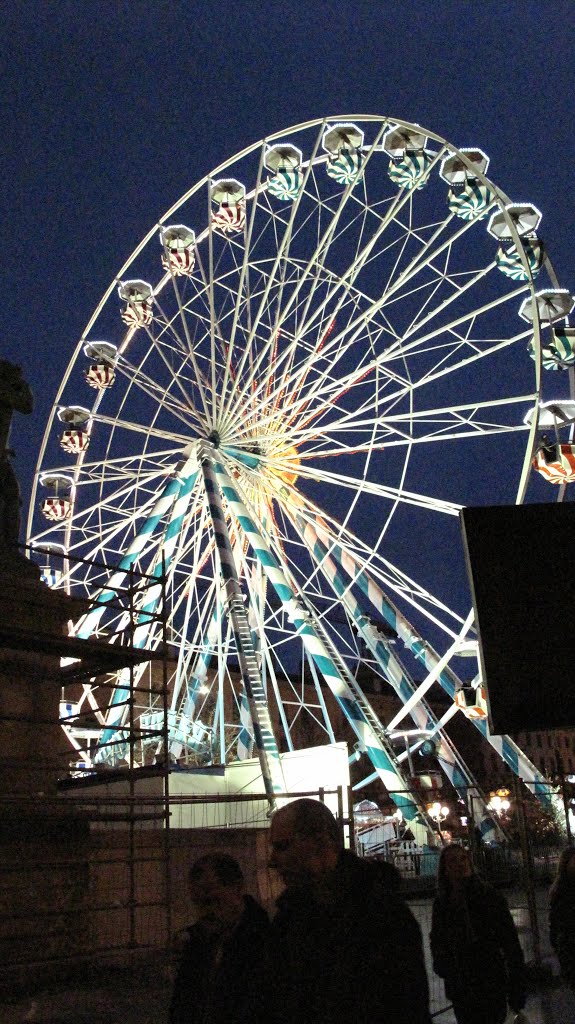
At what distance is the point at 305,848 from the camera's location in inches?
102

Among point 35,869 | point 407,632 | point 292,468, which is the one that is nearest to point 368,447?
point 292,468

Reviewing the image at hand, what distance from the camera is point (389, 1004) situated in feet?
7.82

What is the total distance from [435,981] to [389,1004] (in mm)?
6022

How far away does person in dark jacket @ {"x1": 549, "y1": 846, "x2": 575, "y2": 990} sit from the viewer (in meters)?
4.75

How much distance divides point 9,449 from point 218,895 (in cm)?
765

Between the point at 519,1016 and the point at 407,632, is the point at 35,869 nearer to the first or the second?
the point at 519,1016

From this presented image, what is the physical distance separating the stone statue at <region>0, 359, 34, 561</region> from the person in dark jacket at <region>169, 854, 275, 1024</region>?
6625 mm

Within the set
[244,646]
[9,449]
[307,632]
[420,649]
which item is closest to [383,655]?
[420,649]

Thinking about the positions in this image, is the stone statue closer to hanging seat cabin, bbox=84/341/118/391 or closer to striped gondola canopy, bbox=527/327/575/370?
striped gondola canopy, bbox=527/327/575/370

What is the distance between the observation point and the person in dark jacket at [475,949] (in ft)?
14.4

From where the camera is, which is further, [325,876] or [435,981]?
[435,981]

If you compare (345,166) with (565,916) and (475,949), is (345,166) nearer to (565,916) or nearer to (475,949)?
(565,916)

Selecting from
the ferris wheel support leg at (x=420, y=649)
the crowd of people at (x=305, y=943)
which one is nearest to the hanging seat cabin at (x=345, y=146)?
the ferris wheel support leg at (x=420, y=649)

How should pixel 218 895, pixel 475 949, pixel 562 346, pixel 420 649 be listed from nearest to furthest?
pixel 218 895
pixel 475 949
pixel 562 346
pixel 420 649
